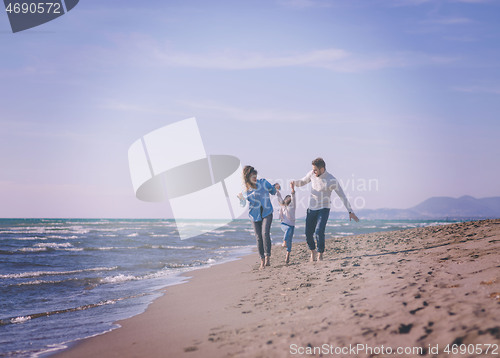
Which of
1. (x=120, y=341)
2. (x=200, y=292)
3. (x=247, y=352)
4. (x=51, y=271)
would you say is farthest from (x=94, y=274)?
(x=247, y=352)

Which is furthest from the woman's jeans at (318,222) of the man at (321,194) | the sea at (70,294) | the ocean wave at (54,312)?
the ocean wave at (54,312)

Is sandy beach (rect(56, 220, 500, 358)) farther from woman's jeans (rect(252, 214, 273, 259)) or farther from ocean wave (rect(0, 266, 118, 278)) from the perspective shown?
ocean wave (rect(0, 266, 118, 278))

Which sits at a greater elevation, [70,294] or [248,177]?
[248,177]

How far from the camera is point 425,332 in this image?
2.91 m

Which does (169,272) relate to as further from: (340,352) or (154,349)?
(340,352)

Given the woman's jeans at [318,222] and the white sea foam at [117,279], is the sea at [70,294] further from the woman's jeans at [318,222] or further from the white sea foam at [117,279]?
the woman's jeans at [318,222]

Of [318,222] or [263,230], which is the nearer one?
[318,222]

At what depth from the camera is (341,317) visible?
352 centimetres

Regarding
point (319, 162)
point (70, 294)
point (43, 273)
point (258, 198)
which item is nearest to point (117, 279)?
point (70, 294)

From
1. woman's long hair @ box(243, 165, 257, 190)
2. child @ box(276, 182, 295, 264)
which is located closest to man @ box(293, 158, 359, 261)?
child @ box(276, 182, 295, 264)

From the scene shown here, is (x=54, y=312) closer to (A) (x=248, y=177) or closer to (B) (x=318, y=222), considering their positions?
(A) (x=248, y=177)

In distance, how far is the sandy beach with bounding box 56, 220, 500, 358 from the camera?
2855 mm

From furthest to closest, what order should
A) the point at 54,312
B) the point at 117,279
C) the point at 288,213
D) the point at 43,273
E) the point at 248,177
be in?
the point at 43,273 → the point at 117,279 → the point at 288,213 → the point at 248,177 → the point at 54,312

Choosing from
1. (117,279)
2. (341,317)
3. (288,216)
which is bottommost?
(117,279)
